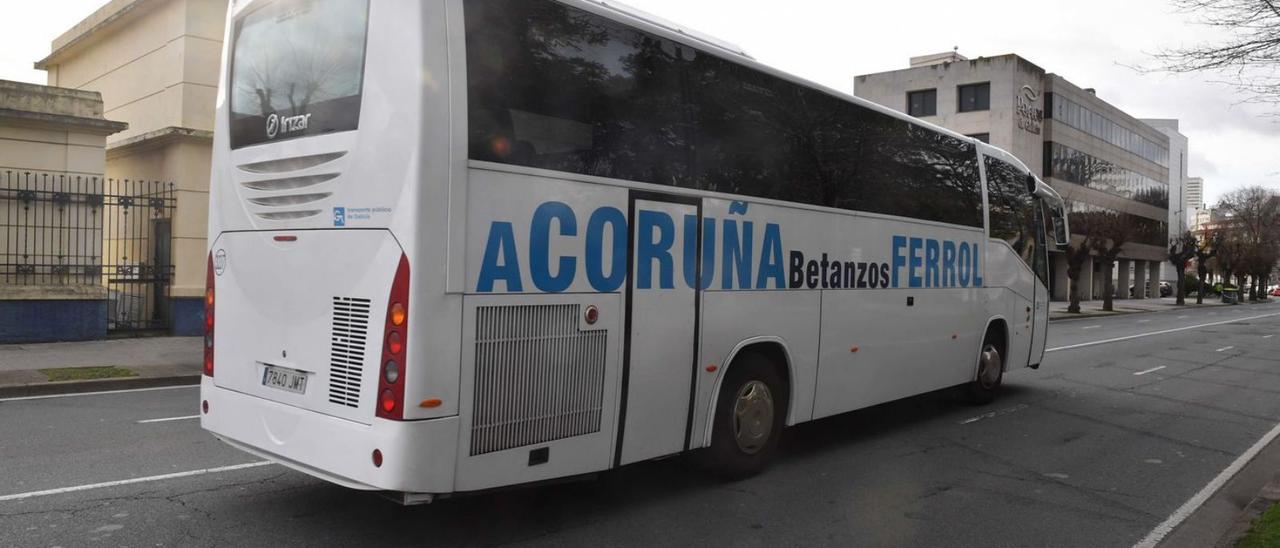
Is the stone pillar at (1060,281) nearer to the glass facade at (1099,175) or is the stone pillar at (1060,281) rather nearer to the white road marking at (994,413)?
the glass facade at (1099,175)

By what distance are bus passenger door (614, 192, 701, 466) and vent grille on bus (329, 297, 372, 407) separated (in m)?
1.60

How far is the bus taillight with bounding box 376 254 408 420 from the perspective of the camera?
4.36 metres

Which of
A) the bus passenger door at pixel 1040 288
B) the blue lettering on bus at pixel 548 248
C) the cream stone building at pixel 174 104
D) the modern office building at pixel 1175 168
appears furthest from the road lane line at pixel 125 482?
the modern office building at pixel 1175 168

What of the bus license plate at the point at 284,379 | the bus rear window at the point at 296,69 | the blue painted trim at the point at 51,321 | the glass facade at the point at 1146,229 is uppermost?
the glass facade at the point at 1146,229

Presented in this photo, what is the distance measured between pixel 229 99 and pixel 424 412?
2719mm

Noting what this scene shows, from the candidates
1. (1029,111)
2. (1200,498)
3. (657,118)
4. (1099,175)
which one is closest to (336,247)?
(657,118)

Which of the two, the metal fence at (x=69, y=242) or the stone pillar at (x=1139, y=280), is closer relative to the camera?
the metal fence at (x=69, y=242)

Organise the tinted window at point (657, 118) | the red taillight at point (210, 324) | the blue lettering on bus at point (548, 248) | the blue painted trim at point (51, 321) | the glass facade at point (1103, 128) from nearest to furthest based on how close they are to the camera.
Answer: the tinted window at point (657, 118), the blue lettering on bus at point (548, 248), the red taillight at point (210, 324), the blue painted trim at point (51, 321), the glass facade at point (1103, 128)

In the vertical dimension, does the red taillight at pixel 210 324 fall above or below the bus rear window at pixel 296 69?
below

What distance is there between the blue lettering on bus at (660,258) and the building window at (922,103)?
50.9 metres

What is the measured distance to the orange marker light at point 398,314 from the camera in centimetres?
437

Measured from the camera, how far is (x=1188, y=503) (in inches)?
257

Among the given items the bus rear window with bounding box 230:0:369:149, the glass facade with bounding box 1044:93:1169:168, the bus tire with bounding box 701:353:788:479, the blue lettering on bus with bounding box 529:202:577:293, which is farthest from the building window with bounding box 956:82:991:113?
the bus rear window with bounding box 230:0:369:149

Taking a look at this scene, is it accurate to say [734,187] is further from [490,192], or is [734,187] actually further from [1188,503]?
[1188,503]
